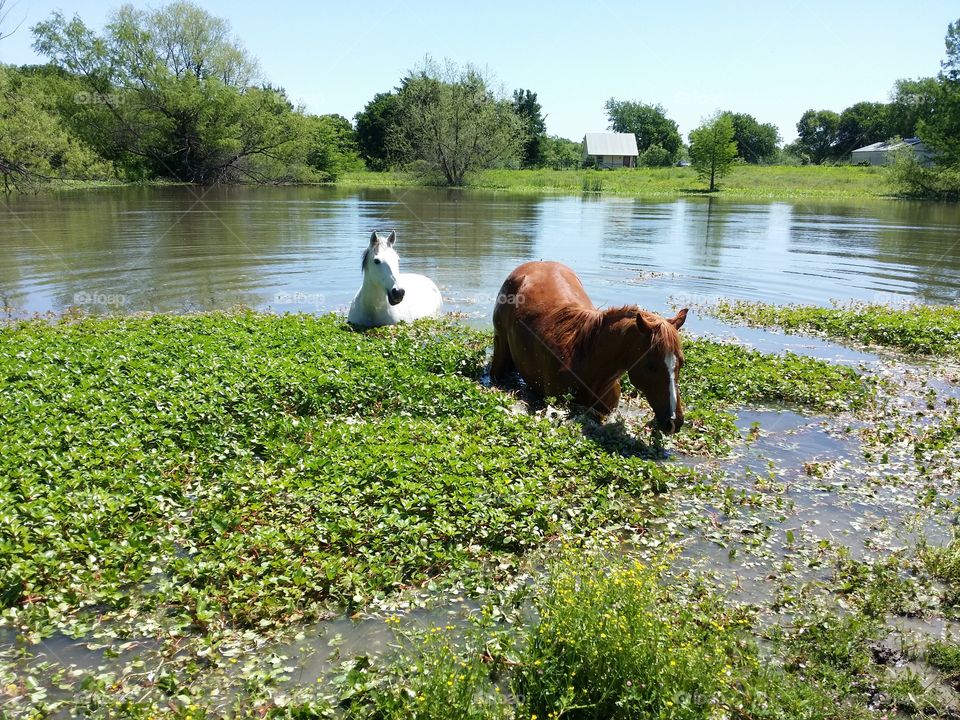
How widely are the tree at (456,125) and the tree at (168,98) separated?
14.1 m

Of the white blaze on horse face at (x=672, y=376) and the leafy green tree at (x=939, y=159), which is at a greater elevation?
the leafy green tree at (x=939, y=159)

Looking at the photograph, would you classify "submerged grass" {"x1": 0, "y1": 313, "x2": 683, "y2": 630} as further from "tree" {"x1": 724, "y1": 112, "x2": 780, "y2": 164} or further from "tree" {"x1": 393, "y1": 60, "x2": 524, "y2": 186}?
"tree" {"x1": 724, "y1": 112, "x2": 780, "y2": 164}

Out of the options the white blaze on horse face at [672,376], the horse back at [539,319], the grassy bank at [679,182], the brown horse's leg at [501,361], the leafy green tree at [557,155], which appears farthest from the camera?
the leafy green tree at [557,155]

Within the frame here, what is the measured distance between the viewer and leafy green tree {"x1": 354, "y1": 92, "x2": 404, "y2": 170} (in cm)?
9856

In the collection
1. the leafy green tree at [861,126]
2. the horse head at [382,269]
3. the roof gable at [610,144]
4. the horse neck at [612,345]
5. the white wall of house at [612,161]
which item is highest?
the leafy green tree at [861,126]

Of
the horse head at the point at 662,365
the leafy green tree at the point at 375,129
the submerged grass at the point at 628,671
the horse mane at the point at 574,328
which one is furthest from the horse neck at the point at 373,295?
the leafy green tree at the point at 375,129

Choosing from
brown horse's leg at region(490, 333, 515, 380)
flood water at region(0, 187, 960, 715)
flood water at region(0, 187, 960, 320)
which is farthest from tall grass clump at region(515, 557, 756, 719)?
flood water at region(0, 187, 960, 320)

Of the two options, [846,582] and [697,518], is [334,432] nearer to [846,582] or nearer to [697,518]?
[697,518]

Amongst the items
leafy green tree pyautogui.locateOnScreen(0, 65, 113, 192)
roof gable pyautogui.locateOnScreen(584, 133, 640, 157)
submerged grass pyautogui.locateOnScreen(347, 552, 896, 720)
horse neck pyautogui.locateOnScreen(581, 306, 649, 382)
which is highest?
roof gable pyautogui.locateOnScreen(584, 133, 640, 157)

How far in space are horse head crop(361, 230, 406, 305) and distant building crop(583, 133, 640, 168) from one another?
375 ft

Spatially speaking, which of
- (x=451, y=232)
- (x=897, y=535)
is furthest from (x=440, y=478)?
(x=451, y=232)

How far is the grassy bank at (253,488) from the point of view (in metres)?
5.41

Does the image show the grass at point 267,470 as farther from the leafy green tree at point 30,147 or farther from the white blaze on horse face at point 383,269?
the leafy green tree at point 30,147

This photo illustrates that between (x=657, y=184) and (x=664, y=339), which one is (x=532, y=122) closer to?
(x=657, y=184)
